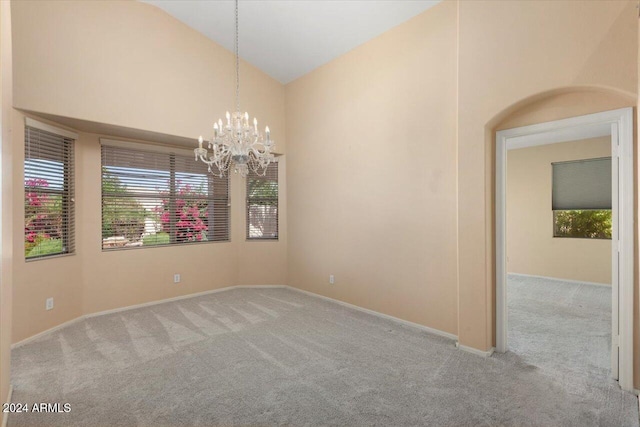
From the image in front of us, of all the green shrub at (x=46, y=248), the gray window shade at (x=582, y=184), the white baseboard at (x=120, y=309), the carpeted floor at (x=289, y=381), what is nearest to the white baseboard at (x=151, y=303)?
the white baseboard at (x=120, y=309)

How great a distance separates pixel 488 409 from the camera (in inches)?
86.3

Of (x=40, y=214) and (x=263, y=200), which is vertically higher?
(x=263, y=200)

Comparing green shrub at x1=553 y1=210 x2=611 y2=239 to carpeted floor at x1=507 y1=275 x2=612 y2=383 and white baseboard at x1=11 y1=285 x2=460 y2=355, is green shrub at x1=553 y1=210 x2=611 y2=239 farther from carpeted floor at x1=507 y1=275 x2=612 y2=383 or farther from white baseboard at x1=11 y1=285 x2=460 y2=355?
white baseboard at x1=11 y1=285 x2=460 y2=355

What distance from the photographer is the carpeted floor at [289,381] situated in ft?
7.00

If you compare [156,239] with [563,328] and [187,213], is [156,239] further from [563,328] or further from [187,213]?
[563,328]

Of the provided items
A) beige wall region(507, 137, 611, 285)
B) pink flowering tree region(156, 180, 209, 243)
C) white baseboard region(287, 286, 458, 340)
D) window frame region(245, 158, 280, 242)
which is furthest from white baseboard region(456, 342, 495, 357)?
beige wall region(507, 137, 611, 285)

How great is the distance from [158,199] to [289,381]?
12.0ft

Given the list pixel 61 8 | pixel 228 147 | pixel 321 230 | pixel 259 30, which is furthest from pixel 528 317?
pixel 61 8

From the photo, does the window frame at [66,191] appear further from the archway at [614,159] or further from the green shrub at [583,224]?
the green shrub at [583,224]

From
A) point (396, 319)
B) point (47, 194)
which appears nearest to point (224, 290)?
point (47, 194)

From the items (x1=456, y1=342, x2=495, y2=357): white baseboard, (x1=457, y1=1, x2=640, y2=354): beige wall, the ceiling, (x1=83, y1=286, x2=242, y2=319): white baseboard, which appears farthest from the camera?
(x1=83, y1=286, x2=242, y2=319): white baseboard

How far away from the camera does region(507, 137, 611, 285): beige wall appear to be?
228 inches

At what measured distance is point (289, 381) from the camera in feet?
8.45

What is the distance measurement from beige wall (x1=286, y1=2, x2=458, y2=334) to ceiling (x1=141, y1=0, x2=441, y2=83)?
18 centimetres
